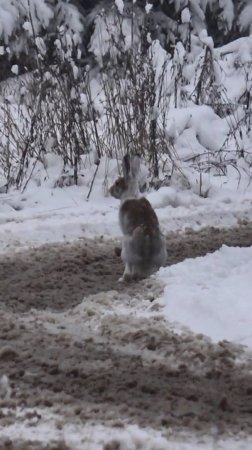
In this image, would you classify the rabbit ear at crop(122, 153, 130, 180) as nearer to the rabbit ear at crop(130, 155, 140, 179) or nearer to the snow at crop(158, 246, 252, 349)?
the rabbit ear at crop(130, 155, 140, 179)

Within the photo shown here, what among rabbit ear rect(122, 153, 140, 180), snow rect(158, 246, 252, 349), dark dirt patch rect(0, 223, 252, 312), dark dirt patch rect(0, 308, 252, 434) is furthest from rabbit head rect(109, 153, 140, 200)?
dark dirt patch rect(0, 308, 252, 434)

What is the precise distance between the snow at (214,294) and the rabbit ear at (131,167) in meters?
1.10

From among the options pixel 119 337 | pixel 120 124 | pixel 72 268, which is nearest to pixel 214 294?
pixel 119 337

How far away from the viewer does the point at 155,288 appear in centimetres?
697

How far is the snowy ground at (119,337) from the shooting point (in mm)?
4332

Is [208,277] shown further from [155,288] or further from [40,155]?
[40,155]

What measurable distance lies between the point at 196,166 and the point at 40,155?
7.12 feet

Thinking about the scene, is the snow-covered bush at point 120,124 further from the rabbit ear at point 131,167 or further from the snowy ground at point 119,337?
the rabbit ear at point 131,167

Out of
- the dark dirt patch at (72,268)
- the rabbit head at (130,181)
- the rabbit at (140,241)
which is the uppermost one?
the rabbit head at (130,181)

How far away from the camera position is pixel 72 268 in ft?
25.3

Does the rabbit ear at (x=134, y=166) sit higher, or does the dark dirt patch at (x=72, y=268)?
the rabbit ear at (x=134, y=166)

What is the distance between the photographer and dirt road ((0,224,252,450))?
14.8 feet

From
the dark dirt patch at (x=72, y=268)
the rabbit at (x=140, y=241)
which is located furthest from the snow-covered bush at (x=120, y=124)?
the rabbit at (x=140, y=241)

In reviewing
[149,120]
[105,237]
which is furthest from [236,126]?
[105,237]
